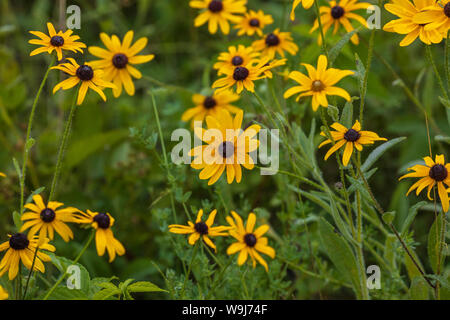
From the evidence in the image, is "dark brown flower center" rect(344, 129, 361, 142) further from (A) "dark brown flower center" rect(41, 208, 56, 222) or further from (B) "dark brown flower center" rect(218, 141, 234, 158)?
(A) "dark brown flower center" rect(41, 208, 56, 222)

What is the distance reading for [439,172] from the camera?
868mm

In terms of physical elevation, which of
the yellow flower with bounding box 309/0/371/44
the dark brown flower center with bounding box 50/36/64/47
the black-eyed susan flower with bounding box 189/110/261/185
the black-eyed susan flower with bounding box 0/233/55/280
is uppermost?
the yellow flower with bounding box 309/0/371/44

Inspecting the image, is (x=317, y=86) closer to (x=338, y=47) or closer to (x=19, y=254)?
(x=338, y=47)

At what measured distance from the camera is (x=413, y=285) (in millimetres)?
1016

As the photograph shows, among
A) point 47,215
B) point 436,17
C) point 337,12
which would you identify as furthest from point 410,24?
point 47,215

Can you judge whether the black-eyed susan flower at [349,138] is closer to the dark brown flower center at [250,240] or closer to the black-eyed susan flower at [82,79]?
the dark brown flower center at [250,240]

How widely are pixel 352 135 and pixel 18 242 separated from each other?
565 millimetres

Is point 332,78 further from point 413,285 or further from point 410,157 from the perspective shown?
point 410,157

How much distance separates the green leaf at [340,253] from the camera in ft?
3.49

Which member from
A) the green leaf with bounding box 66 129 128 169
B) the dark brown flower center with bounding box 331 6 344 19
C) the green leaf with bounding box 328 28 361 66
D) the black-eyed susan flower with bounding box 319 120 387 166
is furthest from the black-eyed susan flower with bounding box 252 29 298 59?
the green leaf with bounding box 66 129 128 169

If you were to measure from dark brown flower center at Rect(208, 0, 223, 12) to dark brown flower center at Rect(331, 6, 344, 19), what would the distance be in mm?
276

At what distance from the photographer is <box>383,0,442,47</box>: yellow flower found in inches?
34.1

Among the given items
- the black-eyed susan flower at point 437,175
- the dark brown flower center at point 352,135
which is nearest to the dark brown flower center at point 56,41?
the dark brown flower center at point 352,135
